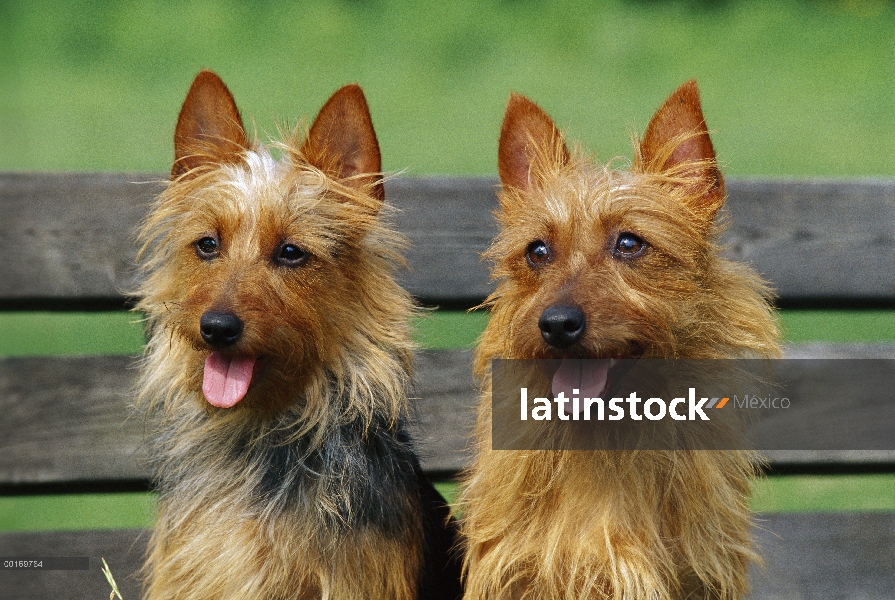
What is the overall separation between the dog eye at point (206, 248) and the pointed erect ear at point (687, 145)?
970mm

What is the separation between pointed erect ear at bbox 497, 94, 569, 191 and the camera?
2234mm

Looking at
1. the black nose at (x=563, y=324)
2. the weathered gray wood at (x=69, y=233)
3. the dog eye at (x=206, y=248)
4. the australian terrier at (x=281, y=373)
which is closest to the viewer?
the black nose at (x=563, y=324)

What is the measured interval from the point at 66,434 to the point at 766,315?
2001mm

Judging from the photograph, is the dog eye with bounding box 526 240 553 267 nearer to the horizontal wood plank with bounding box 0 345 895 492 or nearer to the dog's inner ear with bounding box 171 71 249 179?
the dog's inner ear with bounding box 171 71 249 179

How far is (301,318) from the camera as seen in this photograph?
2.12 m

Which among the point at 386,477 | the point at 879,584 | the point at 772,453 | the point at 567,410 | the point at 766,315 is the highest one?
the point at 766,315

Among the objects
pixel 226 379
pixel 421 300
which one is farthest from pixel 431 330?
pixel 226 379

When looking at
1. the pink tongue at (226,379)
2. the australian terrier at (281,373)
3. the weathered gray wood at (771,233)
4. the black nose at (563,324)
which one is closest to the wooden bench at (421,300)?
the weathered gray wood at (771,233)

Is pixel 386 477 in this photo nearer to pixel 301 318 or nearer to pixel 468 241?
pixel 301 318

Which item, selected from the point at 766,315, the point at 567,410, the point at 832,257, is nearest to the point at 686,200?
the point at 766,315

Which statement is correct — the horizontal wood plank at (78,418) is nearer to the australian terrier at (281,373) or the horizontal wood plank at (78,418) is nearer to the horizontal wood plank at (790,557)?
the horizontal wood plank at (790,557)

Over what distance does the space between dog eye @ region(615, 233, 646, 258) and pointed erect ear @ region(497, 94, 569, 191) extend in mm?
281

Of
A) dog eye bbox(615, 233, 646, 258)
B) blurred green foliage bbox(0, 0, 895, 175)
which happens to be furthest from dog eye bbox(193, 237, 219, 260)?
blurred green foliage bbox(0, 0, 895, 175)

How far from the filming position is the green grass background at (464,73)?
400 centimetres
